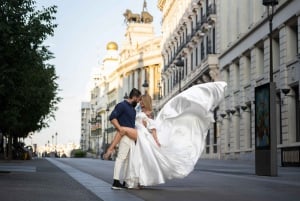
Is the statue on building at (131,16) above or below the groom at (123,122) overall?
above

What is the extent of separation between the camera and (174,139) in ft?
37.1

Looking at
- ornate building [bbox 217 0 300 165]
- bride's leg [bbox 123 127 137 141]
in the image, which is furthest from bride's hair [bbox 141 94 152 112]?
→ ornate building [bbox 217 0 300 165]

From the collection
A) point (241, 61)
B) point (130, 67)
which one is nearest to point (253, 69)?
point (241, 61)

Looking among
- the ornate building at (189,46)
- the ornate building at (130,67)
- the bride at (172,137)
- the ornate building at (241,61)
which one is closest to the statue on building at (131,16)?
the ornate building at (130,67)

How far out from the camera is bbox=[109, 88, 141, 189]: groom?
35.5 feet

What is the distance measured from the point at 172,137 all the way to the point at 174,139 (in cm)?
6

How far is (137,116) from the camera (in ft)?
37.1

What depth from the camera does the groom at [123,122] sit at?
10.8 meters

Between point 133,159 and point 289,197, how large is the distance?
9.11ft

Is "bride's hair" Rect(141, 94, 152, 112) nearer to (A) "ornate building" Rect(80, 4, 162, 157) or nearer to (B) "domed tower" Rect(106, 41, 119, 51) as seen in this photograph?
(A) "ornate building" Rect(80, 4, 162, 157)

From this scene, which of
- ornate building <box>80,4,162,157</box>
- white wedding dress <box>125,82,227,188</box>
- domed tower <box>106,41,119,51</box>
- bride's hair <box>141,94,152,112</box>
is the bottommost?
white wedding dress <box>125,82,227,188</box>

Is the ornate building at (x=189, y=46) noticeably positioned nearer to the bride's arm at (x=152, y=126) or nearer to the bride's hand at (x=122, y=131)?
the bride's arm at (x=152, y=126)

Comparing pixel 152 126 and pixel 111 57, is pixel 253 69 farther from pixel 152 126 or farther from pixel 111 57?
pixel 111 57

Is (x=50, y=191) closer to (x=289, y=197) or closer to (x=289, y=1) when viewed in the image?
(x=289, y=197)
